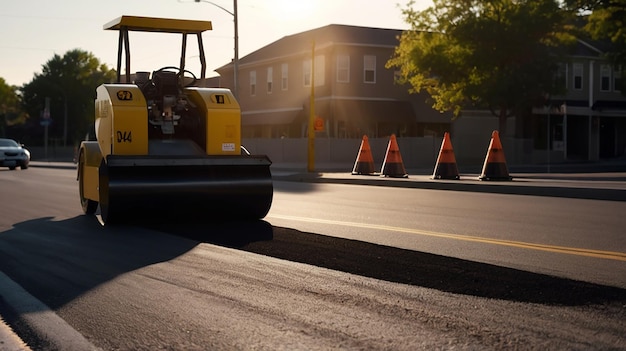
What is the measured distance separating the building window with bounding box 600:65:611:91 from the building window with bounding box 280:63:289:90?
65.2ft

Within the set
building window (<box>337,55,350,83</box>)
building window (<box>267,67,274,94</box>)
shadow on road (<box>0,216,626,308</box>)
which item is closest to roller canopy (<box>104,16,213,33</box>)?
shadow on road (<box>0,216,626,308</box>)

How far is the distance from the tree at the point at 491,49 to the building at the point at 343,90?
12.2 ft

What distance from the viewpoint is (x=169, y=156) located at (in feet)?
36.4

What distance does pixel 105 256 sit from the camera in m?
8.45

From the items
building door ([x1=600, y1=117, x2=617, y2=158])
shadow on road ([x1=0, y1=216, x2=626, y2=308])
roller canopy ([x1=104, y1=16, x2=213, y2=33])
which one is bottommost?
shadow on road ([x1=0, y1=216, x2=626, y2=308])

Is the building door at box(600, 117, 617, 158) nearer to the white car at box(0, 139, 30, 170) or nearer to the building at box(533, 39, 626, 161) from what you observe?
the building at box(533, 39, 626, 161)

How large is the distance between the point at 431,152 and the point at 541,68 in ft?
22.2

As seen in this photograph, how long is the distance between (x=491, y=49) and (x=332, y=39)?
886 centimetres

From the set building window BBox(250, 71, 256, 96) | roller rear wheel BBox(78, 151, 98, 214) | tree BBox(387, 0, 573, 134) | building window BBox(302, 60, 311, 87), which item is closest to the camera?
roller rear wheel BBox(78, 151, 98, 214)

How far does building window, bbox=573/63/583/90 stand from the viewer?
5234 centimetres

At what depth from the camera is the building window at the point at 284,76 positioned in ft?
164

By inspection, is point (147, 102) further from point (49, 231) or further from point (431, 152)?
point (431, 152)

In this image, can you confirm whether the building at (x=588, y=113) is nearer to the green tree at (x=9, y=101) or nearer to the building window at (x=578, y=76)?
the building window at (x=578, y=76)

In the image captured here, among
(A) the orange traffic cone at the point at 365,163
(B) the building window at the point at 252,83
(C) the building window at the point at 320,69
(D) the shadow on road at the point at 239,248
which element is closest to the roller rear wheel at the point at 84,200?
(D) the shadow on road at the point at 239,248
